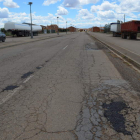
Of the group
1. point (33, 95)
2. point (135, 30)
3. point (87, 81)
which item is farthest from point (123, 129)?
point (135, 30)

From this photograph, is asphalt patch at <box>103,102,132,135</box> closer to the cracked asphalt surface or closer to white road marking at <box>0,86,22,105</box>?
the cracked asphalt surface

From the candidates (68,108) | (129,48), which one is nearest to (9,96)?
(68,108)

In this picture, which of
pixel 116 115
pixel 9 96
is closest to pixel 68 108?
pixel 116 115

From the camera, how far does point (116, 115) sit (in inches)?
148

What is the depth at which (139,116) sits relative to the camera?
371 centimetres

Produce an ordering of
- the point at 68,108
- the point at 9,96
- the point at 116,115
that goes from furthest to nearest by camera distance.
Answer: the point at 9,96
the point at 68,108
the point at 116,115

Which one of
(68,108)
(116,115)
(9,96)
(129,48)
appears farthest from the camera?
(129,48)

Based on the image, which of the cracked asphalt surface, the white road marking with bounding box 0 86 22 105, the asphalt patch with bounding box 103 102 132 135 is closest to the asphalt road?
the cracked asphalt surface

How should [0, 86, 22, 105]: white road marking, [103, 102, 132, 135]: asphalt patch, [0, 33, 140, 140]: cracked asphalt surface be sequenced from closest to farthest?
1. [0, 33, 140, 140]: cracked asphalt surface
2. [103, 102, 132, 135]: asphalt patch
3. [0, 86, 22, 105]: white road marking

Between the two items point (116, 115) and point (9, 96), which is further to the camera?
point (9, 96)

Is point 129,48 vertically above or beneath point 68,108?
above

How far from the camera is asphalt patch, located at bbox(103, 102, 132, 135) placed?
3.26m

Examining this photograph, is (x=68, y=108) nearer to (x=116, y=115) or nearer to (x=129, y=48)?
(x=116, y=115)

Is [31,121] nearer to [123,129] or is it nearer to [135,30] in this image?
[123,129]
